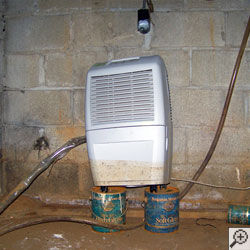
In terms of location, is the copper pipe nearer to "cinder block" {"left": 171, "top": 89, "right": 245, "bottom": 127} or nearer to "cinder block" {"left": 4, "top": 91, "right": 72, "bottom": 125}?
Answer: "cinder block" {"left": 171, "top": 89, "right": 245, "bottom": 127}

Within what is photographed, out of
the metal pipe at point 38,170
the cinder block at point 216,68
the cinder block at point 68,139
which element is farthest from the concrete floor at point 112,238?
the cinder block at point 216,68

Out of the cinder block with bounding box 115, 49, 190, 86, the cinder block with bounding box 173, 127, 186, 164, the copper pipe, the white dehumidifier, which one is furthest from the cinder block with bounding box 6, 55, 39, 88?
the copper pipe

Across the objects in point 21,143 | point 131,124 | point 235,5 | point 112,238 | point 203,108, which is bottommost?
point 112,238

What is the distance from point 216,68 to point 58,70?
1043mm

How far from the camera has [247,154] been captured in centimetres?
171

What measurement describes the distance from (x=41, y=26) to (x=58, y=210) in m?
1.24

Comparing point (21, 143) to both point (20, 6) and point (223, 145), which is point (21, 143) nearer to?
point (20, 6)

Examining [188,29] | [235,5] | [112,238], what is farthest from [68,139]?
[235,5]

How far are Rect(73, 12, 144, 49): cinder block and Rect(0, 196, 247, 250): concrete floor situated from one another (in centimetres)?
116

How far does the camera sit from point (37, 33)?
1.85 m

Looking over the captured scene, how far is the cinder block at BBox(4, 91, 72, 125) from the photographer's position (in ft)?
6.01

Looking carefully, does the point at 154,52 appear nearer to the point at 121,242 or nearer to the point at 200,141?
the point at 200,141

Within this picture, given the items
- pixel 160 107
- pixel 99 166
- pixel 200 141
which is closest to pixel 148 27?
pixel 160 107

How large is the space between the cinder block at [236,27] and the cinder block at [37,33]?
1.06 meters
